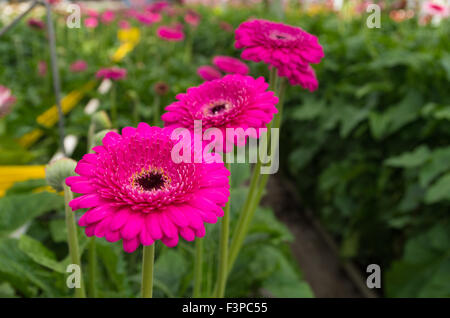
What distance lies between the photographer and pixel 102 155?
0.36 m

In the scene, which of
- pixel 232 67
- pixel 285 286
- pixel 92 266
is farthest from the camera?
pixel 285 286

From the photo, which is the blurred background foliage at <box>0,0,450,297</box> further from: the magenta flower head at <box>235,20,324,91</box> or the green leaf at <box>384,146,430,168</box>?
the magenta flower head at <box>235,20,324,91</box>

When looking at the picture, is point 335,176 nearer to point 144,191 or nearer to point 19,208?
point 19,208

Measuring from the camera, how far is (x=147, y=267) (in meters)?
0.39

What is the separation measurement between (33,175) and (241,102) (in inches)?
27.7

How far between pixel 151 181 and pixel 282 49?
0.67 ft

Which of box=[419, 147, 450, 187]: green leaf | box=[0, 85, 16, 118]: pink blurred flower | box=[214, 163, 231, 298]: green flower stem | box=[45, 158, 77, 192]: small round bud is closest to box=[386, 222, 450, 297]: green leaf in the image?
box=[419, 147, 450, 187]: green leaf

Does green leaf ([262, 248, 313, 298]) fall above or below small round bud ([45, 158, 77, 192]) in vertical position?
below

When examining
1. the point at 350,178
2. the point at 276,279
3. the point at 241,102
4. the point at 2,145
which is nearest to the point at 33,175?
the point at 2,145

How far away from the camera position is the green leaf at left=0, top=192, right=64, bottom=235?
790 millimetres

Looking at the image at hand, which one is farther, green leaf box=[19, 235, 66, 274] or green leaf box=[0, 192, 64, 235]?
green leaf box=[0, 192, 64, 235]

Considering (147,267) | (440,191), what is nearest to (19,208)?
(147,267)

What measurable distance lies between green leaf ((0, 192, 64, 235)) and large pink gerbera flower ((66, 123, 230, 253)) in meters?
0.48

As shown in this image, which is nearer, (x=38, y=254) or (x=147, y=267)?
(x=147, y=267)
